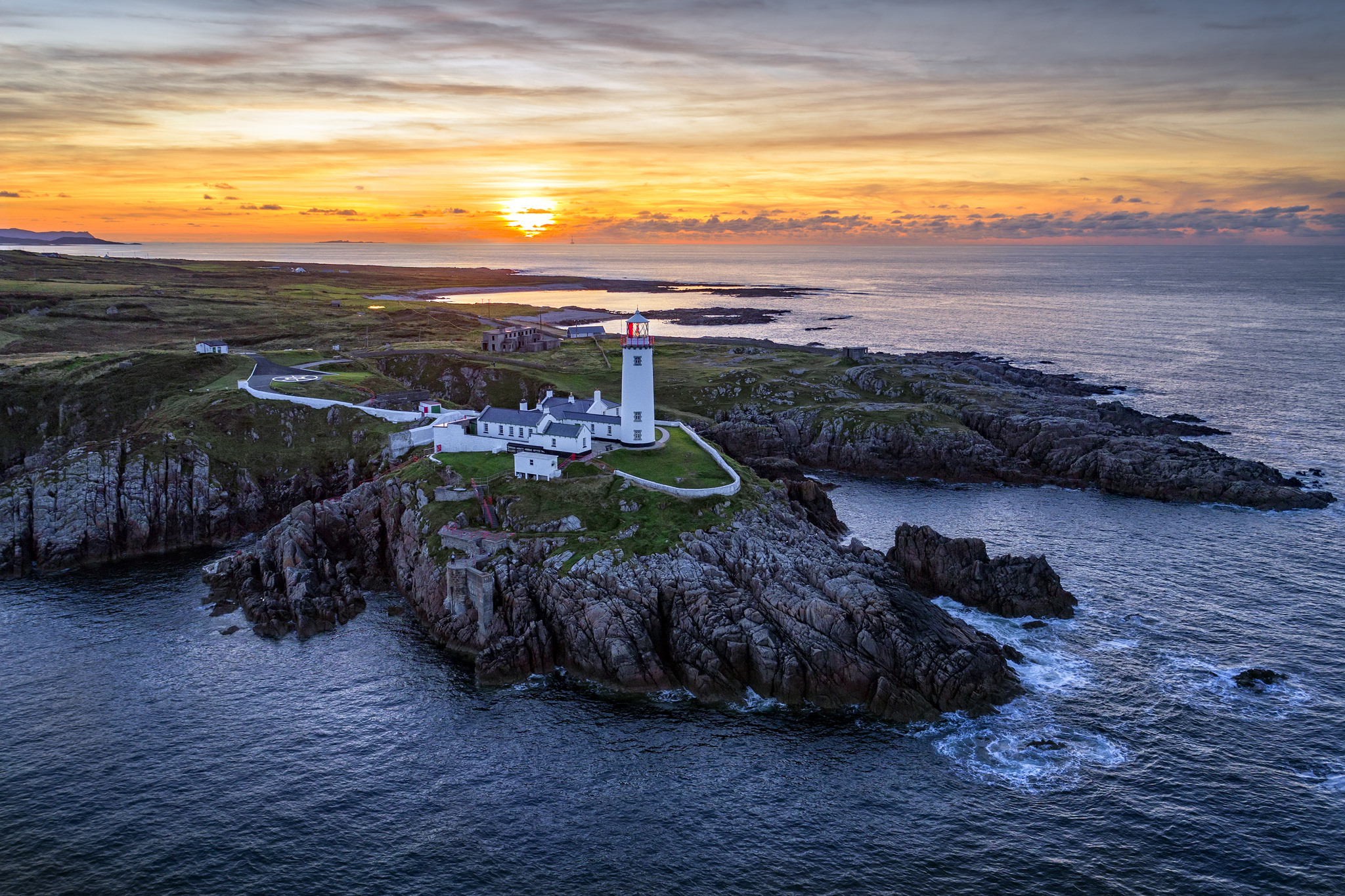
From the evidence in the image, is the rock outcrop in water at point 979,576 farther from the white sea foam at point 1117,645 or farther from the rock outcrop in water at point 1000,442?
the rock outcrop in water at point 1000,442

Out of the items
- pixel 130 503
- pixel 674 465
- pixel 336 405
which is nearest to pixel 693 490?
pixel 674 465

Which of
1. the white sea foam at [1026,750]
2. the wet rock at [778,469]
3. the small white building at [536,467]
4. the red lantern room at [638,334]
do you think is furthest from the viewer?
the wet rock at [778,469]

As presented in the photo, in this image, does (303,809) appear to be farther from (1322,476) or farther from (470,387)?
(1322,476)

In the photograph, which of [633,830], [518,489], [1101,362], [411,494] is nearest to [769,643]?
[633,830]

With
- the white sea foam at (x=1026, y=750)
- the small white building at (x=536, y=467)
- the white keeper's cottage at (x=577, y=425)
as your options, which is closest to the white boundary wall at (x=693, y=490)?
the small white building at (x=536, y=467)

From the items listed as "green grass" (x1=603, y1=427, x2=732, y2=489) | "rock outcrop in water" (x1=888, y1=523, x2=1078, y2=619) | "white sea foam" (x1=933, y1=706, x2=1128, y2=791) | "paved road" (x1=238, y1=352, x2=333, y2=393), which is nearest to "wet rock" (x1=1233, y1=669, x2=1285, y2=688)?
"rock outcrop in water" (x1=888, y1=523, x2=1078, y2=619)

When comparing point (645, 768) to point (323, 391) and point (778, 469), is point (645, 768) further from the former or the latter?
point (323, 391)
